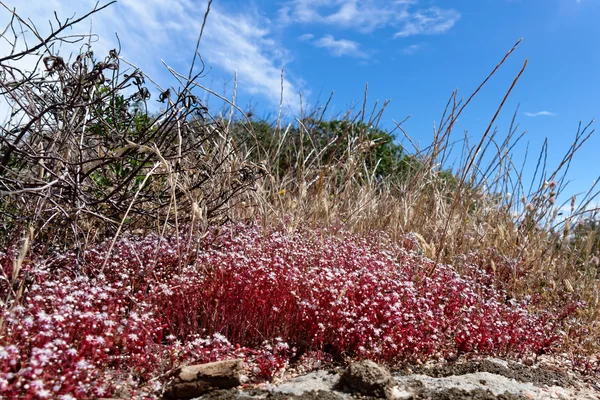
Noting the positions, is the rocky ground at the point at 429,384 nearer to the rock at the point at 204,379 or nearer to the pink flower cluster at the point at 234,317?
the rock at the point at 204,379

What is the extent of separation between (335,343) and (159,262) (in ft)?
4.67

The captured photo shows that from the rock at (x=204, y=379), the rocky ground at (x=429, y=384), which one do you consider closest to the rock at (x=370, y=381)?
the rocky ground at (x=429, y=384)

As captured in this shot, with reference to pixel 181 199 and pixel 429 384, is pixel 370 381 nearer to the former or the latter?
pixel 429 384

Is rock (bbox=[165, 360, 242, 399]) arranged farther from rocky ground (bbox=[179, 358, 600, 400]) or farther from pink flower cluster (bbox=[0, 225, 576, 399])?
pink flower cluster (bbox=[0, 225, 576, 399])

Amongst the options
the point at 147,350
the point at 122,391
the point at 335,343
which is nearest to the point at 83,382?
the point at 122,391

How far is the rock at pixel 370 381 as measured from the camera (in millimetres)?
2275

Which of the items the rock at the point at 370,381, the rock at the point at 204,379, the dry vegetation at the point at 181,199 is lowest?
the rock at the point at 204,379

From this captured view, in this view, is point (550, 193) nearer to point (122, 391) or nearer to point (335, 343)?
point (335, 343)

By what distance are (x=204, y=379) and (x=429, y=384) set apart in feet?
3.49

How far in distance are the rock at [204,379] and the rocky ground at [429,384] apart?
1.3 inches

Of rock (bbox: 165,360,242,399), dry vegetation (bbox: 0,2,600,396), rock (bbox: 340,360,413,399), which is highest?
dry vegetation (bbox: 0,2,600,396)

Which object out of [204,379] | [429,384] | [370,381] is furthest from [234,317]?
[429,384]

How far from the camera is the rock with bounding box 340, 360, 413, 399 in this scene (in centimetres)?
228

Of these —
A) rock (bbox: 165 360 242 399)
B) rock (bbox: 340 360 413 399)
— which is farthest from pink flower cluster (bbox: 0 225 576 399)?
rock (bbox: 340 360 413 399)
